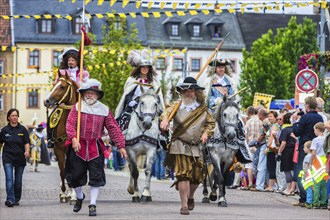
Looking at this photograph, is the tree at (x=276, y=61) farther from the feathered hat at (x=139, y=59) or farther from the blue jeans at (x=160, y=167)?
the feathered hat at (x=139, y=59)

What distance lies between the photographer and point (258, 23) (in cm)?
10156

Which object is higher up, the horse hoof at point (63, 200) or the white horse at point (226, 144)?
the white horse at point (226, 144)

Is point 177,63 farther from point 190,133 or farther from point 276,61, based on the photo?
point 190,133

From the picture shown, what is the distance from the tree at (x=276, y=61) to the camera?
78750mm

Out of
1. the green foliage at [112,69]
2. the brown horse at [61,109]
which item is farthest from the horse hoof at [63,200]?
the green foliage at [112,69]

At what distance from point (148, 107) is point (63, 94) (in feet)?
4.65

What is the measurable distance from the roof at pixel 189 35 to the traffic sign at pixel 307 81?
→ 231ft

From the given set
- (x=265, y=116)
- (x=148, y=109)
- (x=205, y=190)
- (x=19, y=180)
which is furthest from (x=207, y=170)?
(x=265, y=116)

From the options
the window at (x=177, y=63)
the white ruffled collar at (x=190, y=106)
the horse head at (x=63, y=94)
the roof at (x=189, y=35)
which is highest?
the roof at (x=189, y=35)

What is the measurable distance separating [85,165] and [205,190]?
4061 mm

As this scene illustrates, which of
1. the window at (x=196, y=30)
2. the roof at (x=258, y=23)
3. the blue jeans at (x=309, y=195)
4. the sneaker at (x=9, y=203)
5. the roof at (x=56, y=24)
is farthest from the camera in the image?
the roof at (x=258, y=23)

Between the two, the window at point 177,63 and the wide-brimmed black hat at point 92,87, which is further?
the window at point 177,63

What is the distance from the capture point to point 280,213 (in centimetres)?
1659

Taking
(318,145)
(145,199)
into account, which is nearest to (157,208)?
(145,199)
